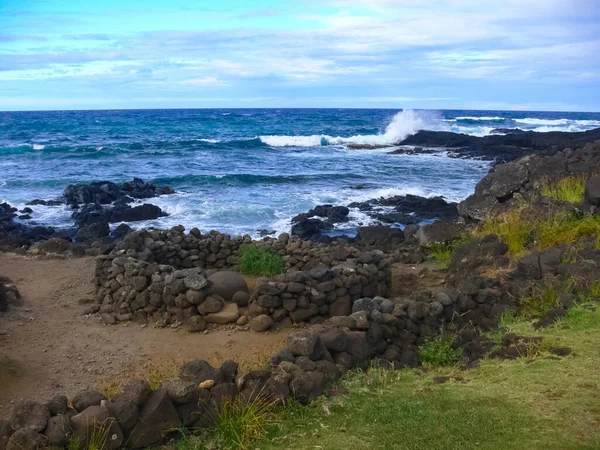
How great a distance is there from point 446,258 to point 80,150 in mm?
36597

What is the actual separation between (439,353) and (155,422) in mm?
3266

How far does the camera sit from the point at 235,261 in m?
12.1

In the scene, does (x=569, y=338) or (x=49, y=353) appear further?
(x=49, y=353)

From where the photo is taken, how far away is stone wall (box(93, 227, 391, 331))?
30.9 ft

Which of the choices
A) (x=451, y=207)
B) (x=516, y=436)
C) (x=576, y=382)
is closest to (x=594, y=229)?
(x=576, y=382)

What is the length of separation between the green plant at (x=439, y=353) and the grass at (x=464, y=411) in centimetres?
40

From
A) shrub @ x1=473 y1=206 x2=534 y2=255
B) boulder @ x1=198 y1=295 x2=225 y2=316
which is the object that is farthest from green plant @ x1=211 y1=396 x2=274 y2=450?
shrub @ x1=473 y1=206 x2=534 y2=255

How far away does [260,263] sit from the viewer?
37.1ft

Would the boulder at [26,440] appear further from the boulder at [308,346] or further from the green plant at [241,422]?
the boulder at [308,346]

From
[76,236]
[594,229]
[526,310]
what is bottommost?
[76,236]

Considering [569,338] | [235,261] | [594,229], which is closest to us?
[569,338]

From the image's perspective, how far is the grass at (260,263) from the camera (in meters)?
11.3

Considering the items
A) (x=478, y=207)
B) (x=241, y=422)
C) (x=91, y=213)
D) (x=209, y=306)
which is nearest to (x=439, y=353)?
(x=241, y=422)

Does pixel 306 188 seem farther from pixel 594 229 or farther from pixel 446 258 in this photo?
pixel 594 229
